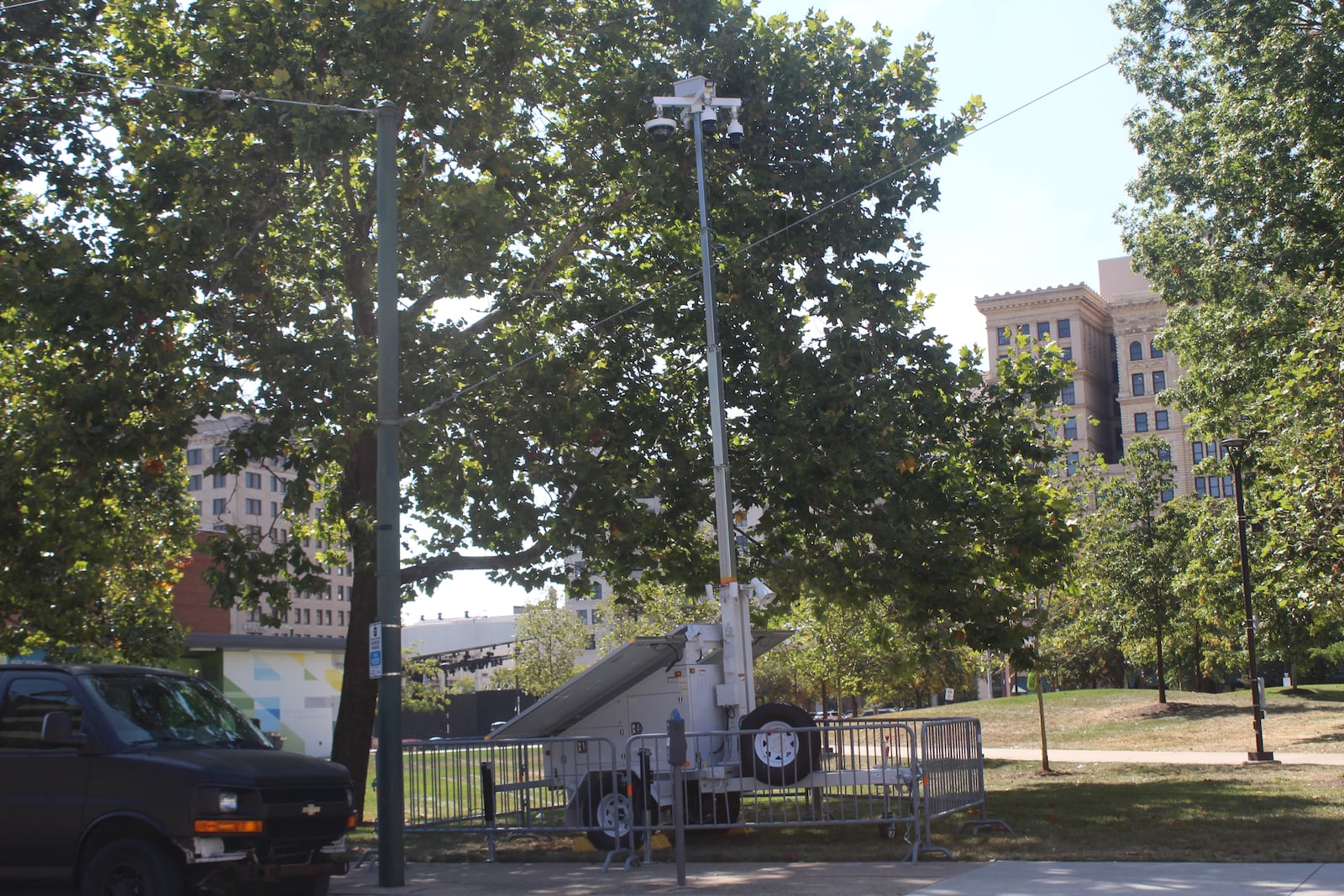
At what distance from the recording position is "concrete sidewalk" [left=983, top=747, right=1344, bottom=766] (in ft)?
84.1

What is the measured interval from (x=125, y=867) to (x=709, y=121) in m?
10.4

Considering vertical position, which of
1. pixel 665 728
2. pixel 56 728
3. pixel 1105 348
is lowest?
pixel 665 728

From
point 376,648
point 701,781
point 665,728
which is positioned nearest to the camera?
point 376,648

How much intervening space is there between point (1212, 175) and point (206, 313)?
79.9 feet

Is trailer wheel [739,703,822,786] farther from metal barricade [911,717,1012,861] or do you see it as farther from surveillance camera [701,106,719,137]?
surveillance camera [701,106,719,137]

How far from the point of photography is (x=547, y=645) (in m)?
62.2

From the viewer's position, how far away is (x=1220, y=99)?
103 ft

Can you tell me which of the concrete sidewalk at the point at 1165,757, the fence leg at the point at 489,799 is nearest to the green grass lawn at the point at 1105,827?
the fence leg at the point at 489,799

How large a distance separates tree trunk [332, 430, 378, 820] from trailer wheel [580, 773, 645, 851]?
16.6ft

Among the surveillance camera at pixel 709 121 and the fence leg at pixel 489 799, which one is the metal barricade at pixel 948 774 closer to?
the fence leg at pixel 489 799

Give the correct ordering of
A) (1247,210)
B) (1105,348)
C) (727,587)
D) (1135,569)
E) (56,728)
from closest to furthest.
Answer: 1. (56,728)
2. (727,587)
3. (1247,210)
4. (1135,569)
5. (1105,348)

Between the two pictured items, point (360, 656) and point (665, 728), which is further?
point (360, 656)

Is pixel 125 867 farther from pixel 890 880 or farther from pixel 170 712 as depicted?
pixel 890 880

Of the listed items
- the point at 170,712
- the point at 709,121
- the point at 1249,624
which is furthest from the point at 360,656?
the point at 1249,624
